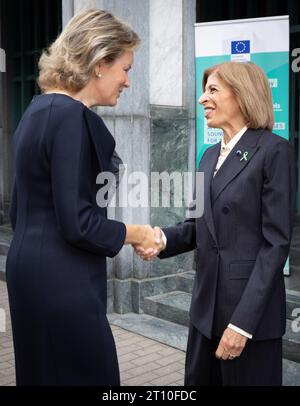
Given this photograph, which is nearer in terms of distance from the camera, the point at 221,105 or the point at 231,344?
the point at 231,344

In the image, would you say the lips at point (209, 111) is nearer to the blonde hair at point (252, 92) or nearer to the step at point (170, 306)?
the blonde hair at point (252, 92)

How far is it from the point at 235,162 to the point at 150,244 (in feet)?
1.60

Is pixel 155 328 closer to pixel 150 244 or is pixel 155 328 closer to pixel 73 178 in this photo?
pixel 150 244

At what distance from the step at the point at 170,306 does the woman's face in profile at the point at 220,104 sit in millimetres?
2671

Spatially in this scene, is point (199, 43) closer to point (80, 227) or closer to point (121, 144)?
point (121, 144)

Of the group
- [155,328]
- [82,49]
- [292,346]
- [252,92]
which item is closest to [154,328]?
[155,328]

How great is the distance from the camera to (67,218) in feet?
5.76

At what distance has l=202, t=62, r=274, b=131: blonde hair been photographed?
2.21 meters

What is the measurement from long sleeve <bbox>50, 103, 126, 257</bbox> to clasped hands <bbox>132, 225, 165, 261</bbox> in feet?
1.15

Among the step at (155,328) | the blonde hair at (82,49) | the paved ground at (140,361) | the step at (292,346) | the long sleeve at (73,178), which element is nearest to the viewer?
the long sleeve at (73,178)

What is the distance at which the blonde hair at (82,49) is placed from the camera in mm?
1861

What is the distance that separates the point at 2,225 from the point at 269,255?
23.7 feet

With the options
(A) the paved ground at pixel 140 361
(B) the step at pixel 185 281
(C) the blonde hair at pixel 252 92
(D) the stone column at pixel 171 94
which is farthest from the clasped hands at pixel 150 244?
(B) the step at pixel 185 281

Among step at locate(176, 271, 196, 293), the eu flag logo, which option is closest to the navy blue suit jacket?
the eu flag logo
